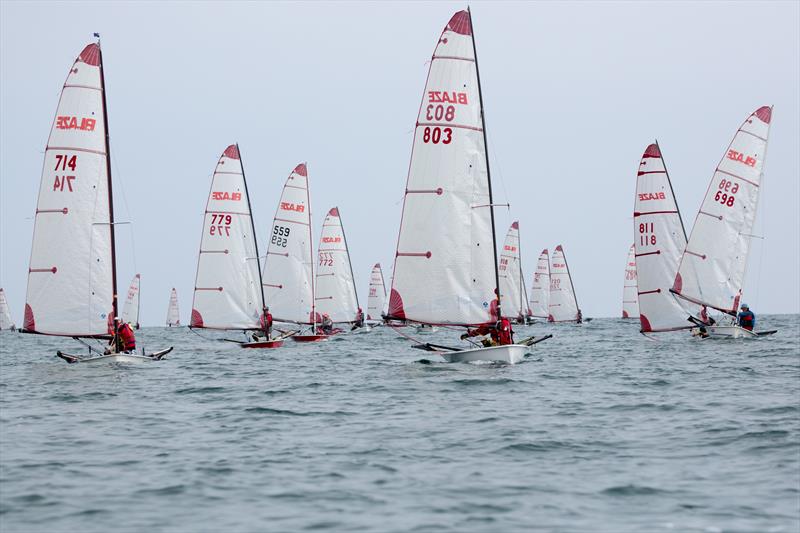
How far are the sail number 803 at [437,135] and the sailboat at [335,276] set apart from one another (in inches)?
1197

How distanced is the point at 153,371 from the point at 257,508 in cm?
1689

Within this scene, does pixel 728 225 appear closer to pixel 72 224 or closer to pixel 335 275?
pixel 72 224

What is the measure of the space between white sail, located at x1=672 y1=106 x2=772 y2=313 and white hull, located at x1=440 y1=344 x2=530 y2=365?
14210 mm

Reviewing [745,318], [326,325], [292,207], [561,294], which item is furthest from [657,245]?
[561,294]

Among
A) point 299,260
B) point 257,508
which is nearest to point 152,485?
point 257,508

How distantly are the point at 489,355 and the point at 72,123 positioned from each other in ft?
44.7

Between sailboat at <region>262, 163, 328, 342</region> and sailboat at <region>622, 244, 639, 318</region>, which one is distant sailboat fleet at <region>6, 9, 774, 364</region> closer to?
sailboat at <region>262, 163, 328, 342</region>

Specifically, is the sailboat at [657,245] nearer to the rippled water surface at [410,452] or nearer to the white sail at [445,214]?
the white sail at [445,214]

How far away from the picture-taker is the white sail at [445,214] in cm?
2547

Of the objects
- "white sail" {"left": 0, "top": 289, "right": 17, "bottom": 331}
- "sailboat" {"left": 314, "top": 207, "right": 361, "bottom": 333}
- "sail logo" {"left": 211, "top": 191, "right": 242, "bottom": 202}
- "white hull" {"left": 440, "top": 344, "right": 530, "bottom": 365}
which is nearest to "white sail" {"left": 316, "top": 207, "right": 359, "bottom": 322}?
"sailboat" {"left": 314, "top": 207, "right": 361, "bottom": 333}

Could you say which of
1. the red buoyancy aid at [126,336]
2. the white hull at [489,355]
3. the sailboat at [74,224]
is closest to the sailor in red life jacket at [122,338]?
the red buoyancy aid at [126,336]

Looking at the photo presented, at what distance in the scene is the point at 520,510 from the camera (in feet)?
30.7

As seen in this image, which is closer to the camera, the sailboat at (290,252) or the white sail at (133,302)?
the sailboat at (290,252)

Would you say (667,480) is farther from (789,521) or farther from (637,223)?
(637,223)
